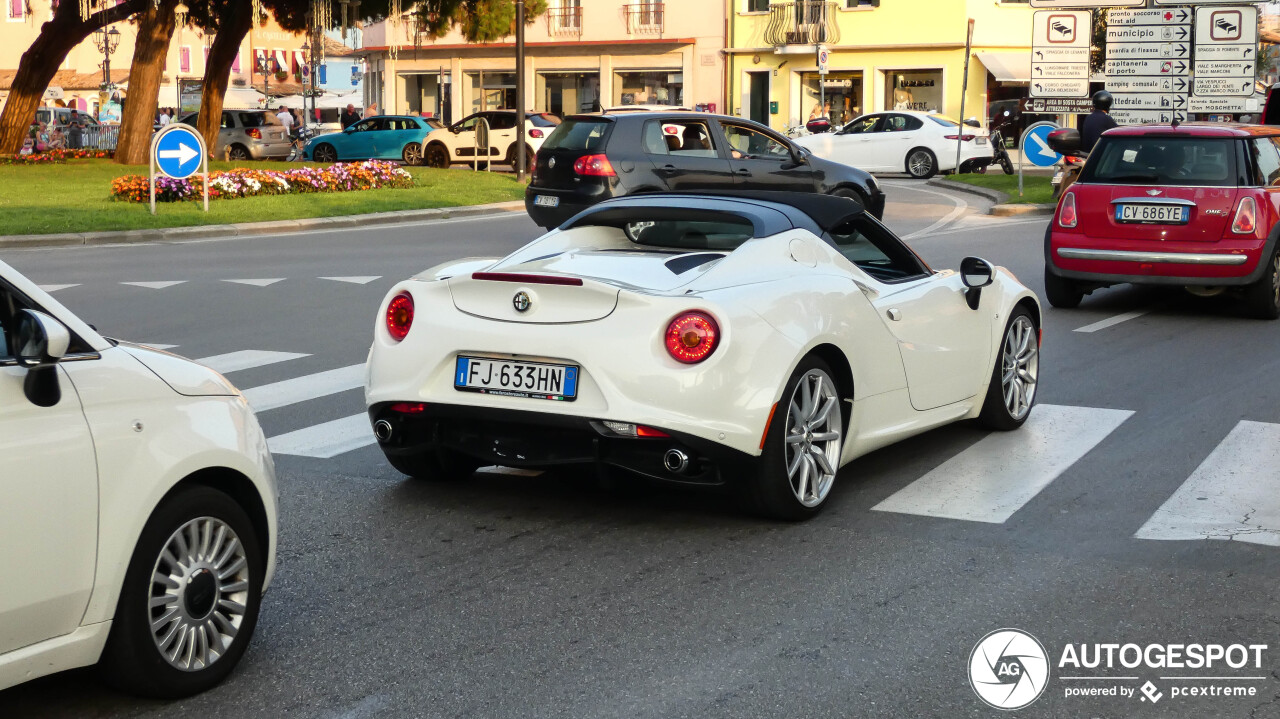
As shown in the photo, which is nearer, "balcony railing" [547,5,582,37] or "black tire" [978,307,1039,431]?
"black tire" [978,307,1039,431]

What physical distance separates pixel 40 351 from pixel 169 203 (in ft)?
67.1

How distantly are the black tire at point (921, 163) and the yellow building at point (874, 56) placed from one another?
52.9 feet

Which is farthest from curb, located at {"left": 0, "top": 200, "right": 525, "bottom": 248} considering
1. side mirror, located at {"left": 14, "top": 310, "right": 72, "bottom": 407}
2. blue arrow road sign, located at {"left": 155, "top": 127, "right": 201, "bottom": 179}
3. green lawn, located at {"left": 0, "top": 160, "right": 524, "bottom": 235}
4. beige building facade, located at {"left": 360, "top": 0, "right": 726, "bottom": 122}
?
beige building facade, located at {"left": 360, "top": 0, "right": 726, "bottom": 122}

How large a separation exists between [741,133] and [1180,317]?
746cm

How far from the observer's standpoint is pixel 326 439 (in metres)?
7.66

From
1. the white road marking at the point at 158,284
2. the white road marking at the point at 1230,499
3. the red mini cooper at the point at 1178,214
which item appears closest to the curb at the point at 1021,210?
the red mini cooper at the point at 1178,214

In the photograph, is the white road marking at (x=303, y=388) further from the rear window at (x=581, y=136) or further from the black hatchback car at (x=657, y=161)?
the rear window at (x=581, y=136)

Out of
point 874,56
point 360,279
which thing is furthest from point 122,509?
point 874,56

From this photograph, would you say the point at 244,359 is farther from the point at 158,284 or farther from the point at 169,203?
the point at 169,203

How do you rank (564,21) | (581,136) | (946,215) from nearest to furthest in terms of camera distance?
(581,136) → (946,215) → (564,21)

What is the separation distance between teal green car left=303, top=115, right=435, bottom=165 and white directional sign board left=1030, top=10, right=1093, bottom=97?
18.8m

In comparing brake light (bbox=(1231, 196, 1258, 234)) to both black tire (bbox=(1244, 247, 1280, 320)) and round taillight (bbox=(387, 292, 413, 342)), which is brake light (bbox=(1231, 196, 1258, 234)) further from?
round taillight (bbox=(387, 292, 413, 342))

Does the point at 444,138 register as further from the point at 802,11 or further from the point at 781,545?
the point at 781,545

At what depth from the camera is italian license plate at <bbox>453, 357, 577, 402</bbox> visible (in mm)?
5742
